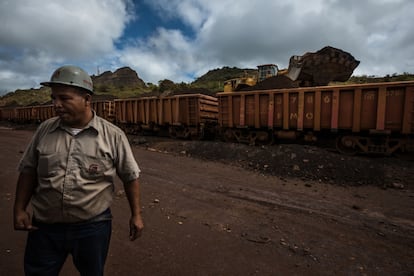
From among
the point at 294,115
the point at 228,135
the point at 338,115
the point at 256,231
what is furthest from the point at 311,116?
the point at 256,231

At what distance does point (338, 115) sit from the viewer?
8477 millimetres

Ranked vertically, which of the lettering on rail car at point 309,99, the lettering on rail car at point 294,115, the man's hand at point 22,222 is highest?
the lettering on rail car at point 309,99

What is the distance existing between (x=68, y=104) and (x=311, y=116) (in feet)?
28.8

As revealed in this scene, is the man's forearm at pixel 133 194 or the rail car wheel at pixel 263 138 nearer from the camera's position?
the man's forearm at pixel 133 194

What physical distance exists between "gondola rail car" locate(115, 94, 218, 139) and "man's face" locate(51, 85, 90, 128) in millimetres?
10912

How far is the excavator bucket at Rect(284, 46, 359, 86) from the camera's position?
37.2 feet

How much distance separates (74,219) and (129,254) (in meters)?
1.54

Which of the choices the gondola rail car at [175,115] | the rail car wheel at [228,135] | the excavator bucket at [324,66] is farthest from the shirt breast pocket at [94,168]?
the excavator bucket at [324,66]

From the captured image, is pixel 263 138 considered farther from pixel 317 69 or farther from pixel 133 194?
pixel 133 194

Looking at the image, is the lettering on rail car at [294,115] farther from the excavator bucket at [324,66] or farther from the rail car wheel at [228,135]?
the excavator bucket at [324,66]

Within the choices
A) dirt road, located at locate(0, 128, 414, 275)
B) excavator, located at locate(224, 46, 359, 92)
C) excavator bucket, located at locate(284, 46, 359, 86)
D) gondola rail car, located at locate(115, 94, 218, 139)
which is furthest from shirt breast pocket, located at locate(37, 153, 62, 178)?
excavator bucket, located at locate(284, 46, 359, 86)

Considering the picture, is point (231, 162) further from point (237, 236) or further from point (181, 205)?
point (237, 236)

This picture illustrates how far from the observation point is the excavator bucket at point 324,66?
37.2 feet

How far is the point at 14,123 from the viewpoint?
32.9 meters
